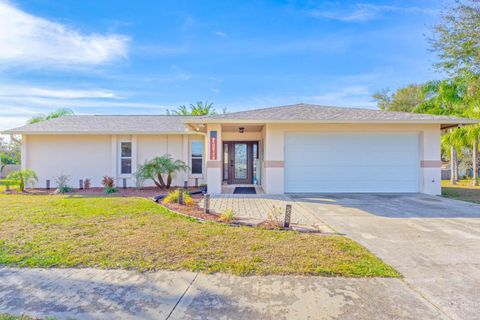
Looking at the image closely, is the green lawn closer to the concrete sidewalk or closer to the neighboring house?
the concrete sidewalk

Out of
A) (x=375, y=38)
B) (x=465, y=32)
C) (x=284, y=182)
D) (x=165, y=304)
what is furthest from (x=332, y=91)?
(x=165, y=304)

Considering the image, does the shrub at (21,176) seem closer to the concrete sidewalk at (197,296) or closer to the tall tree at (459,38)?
the concrete sidewalk at (197,296)

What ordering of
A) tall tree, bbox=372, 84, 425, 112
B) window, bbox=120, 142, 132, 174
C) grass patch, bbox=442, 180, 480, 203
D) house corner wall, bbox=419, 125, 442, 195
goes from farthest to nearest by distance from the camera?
tall tree, bbox=372, 84, 425, 112, window, bbox=120, 142, 132, 174, house corner wall, bbox=419, 125, 442, 195, grass patch, bbox=442, 180, 480, 203

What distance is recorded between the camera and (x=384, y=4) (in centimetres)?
919

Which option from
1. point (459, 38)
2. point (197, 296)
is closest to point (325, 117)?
point (459, 38)

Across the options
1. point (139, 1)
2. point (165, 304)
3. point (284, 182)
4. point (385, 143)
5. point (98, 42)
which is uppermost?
point (139, 1)

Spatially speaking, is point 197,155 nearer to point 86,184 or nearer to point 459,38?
point 86,184

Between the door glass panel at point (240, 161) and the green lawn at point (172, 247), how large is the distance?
26.8ft

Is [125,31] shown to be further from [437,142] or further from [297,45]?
[437,142]

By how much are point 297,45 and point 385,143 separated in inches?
228

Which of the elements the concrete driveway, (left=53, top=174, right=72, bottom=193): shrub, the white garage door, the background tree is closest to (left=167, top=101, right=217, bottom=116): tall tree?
the background tree

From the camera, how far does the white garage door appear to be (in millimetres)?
10141

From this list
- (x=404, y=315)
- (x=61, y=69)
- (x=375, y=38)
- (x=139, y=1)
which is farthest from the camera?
(x=61, y=69)

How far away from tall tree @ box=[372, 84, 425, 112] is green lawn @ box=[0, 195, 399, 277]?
2857cm
